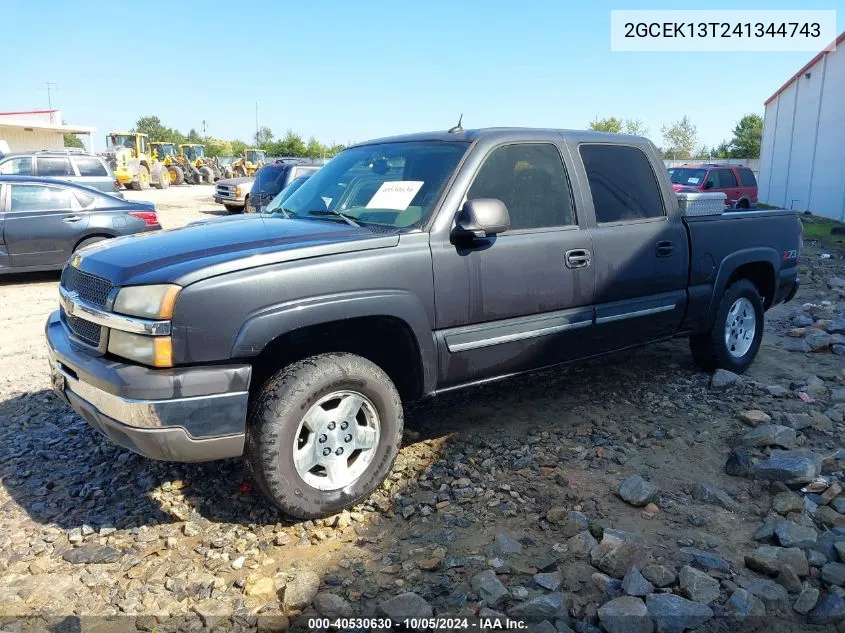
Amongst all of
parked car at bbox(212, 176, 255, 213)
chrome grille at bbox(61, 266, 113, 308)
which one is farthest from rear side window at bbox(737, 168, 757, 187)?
chrome grille at bbox(61, 266, 113, 308)

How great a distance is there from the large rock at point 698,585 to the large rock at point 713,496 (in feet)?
2.54

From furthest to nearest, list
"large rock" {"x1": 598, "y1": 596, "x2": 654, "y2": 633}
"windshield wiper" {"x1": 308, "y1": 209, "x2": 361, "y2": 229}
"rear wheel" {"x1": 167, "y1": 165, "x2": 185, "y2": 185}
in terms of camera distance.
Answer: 1. "rear wheel" {"x1": 167, "y1": 165, "x2": 185, "y2": 185}
2. "windshield wiper" {"x1": 308, "y1": 209, "x2": 361, "y2": 229}
3. "large rock" {"x1": 598, "y1": 596, "x2": 654, "y2": 633}

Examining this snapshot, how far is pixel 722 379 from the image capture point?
525cm

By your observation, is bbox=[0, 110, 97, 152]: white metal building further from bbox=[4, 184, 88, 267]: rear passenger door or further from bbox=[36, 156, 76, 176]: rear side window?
bbox=[4, 184, 88, 267]: rear passenger door

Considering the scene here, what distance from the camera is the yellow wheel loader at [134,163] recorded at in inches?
1256

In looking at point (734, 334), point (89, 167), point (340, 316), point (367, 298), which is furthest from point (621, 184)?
point (89, 167)

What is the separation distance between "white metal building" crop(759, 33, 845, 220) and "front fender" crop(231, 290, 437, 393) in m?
21.1

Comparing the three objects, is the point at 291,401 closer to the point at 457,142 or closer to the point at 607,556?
the point at 607,556

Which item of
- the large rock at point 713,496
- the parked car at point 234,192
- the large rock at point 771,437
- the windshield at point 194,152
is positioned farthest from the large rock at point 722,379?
the windshield at point 194,152

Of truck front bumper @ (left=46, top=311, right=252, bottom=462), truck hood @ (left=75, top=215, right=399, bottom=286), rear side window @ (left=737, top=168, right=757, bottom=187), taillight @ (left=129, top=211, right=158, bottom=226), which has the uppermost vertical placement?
truck hood @ (left=75, top=215, right=399, bottom=286)

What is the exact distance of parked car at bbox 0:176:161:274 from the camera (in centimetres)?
930

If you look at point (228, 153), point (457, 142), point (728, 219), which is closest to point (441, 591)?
point (457, 142)

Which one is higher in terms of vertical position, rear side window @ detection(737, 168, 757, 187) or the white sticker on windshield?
the white sticker on windshield

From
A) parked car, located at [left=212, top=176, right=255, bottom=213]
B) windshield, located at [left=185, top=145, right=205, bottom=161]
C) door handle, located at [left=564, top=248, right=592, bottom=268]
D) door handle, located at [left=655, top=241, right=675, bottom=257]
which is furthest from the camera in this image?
windshield, located at [left=185, top=145, right=205, bottom=161]
